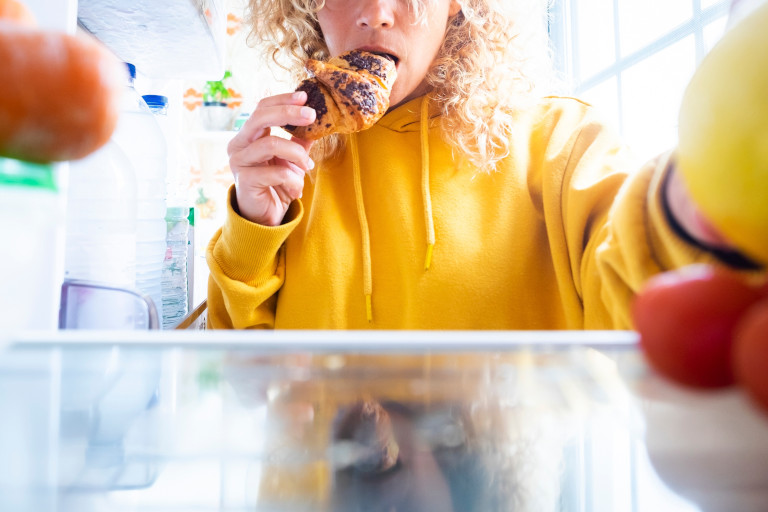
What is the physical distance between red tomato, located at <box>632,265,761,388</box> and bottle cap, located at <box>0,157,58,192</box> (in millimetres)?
232

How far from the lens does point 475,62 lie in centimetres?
101

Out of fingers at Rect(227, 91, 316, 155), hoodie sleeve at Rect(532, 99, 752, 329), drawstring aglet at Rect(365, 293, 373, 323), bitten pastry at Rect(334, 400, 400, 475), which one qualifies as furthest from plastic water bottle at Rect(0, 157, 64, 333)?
drawstring aglet at Rect(365, 293, 373, 323)

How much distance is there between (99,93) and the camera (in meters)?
0.22

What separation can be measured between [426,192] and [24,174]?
78cm

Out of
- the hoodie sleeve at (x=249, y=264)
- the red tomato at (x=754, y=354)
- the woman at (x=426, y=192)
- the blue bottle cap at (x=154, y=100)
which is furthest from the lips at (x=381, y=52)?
the red tomato at (x=754, y=354)

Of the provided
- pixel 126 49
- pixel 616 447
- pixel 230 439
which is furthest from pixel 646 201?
pixel 126 49

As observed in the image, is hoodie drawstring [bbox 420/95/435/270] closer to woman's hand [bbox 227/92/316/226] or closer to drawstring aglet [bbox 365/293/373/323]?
drawstring aglet [bbox 365/293/373/323]

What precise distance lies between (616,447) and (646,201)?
11 cm

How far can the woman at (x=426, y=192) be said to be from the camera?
34.0 inches

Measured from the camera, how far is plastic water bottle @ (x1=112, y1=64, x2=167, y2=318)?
1.05 meters

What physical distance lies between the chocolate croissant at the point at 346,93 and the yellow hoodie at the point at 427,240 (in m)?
0.17

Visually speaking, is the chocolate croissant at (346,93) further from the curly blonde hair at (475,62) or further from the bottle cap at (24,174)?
the bottle cap at (24,174)

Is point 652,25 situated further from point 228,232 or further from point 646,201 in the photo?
point 646,201

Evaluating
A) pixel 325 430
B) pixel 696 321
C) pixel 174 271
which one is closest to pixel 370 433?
pixel 325 430
